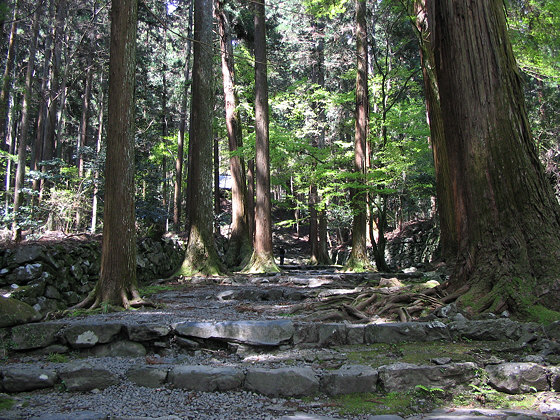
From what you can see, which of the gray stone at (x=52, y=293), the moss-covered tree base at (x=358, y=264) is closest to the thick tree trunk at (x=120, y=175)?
the gray stone at (x=52, y=293)

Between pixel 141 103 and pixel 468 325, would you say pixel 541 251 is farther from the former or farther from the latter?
pixel 141 103

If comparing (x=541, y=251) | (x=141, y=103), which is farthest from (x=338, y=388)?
(x=141, y=103)

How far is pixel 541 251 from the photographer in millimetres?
4496

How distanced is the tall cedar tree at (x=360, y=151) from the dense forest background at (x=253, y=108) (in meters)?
0.57

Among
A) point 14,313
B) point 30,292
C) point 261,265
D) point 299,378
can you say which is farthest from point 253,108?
point 299,378

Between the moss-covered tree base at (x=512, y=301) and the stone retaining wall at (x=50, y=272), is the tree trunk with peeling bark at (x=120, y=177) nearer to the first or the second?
the stone retaining wall at (x=50, y=272)

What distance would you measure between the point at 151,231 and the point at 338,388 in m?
9.63

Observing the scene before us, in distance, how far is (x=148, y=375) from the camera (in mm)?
3467

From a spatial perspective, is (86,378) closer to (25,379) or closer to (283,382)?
(25,379)

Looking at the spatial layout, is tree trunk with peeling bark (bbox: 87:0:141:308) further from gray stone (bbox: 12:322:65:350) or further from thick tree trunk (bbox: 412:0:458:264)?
thick tree trunk (bbox: 412:0:458:264)

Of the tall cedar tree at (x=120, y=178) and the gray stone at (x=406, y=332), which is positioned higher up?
the tall cedar tree at (x=120, y=178)

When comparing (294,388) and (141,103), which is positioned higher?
(141,103)

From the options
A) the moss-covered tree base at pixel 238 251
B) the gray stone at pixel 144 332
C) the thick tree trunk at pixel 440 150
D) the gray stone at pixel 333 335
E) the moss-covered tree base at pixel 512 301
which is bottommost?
the gray stone at pixel 333 335

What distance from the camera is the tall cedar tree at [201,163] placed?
1108 cm
